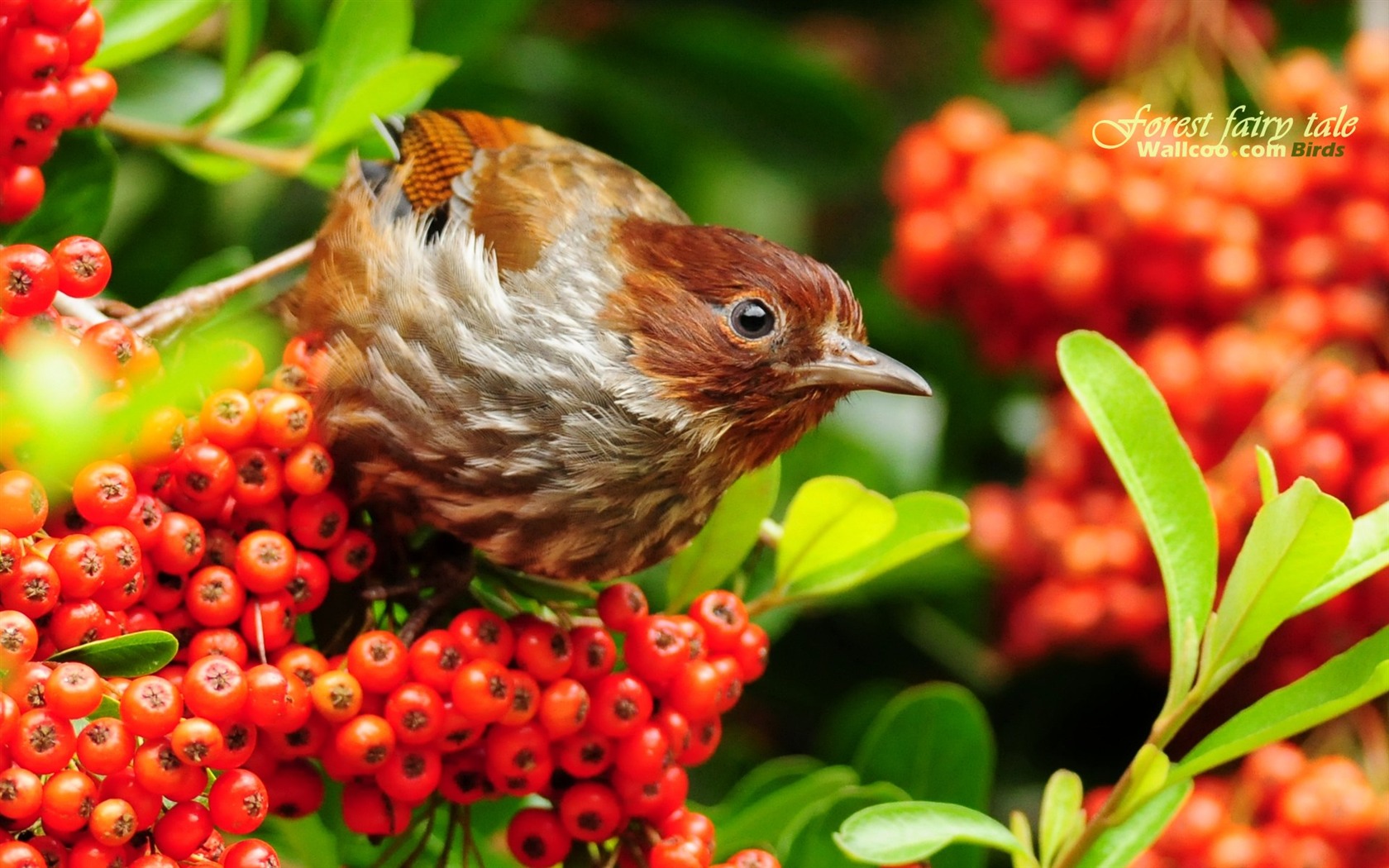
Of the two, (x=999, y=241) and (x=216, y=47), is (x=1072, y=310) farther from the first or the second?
(x=216, y=47)

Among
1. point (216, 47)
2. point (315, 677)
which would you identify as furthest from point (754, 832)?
point (216, 47)

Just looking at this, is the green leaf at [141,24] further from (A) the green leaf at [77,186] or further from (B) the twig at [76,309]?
(B) the twig at [76,309]

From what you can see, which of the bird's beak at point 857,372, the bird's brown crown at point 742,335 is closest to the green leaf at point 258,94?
the bird's brown crown at point 742,335

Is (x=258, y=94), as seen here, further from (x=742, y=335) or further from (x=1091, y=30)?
(x=1091, y=30)

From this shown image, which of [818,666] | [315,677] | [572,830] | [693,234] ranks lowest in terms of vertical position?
[818,666]

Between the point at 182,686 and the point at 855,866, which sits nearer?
the point at 182,686

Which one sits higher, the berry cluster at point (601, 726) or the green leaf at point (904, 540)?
the green leaf at point (904, 540)

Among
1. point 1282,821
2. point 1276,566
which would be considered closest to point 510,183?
point 1276,566
